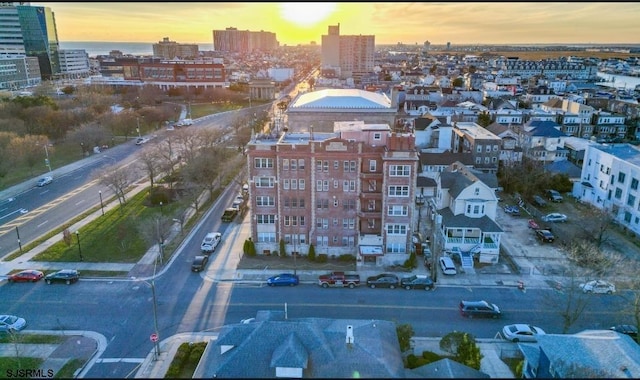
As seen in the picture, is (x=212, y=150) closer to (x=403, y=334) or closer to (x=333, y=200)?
(x=333, y=200)

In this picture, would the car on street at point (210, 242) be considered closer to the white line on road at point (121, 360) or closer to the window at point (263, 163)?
the window at point (263, 163)

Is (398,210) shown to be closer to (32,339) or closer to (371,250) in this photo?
(371,250)

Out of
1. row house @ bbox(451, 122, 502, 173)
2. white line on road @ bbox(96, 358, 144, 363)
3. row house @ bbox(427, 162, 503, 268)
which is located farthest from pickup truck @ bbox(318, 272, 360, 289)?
row house @ bbox(451, 122, 502, 173)

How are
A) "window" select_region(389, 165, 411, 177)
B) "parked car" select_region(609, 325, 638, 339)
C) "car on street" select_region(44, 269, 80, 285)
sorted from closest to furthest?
"parked car" select_region(609, 325, 638, 339) → "car on street" select_region(44, 269, 80, 285) → "window" select_region(389, 165, 411, 177)

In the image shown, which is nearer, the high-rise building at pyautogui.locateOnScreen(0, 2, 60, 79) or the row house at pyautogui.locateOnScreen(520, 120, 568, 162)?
the row house at pyautogui.locateOnScreen(520, 120, 568, 162)

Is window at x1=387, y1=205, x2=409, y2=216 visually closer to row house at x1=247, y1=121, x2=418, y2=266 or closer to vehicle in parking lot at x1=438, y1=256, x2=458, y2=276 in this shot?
row house at x1=247, y1=121, x2=418, y2=266

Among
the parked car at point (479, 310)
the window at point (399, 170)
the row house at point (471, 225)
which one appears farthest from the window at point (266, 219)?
the parked car at point (479, 310)

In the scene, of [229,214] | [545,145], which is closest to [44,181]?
[229,214]
